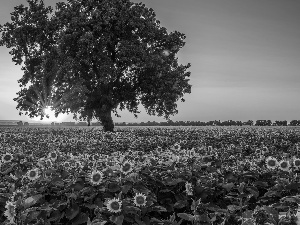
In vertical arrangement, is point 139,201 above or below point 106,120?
below

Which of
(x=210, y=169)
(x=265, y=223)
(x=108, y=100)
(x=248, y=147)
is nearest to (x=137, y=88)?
(x=108, y=100)

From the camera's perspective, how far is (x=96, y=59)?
32188mm

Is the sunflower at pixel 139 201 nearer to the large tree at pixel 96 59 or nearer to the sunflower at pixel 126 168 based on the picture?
the sunflower at pixel 126 168

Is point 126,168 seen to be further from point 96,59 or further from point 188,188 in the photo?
point 96,59

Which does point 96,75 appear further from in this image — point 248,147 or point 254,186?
point 254,186

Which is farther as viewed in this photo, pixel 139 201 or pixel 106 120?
pixel 106 120

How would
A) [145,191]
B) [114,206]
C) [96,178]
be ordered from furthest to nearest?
[145,191]
[96,178]
[114,206]

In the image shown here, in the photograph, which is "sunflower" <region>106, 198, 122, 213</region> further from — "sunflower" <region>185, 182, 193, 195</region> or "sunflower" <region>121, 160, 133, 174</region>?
"sunflower" <region>185, 182, 193, 195</region>

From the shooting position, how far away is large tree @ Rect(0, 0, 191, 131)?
31.6 metres

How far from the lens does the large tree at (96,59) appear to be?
3161 centimetres

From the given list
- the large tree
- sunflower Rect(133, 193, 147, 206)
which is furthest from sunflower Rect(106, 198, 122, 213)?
the large tree

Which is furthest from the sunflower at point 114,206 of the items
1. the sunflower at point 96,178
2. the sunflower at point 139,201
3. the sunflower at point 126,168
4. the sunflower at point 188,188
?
the sunflower at point 188,188

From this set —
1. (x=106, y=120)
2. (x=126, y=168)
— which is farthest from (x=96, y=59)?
(x=126, y=168)

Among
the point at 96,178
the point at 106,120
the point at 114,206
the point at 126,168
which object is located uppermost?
the point at 106,120
